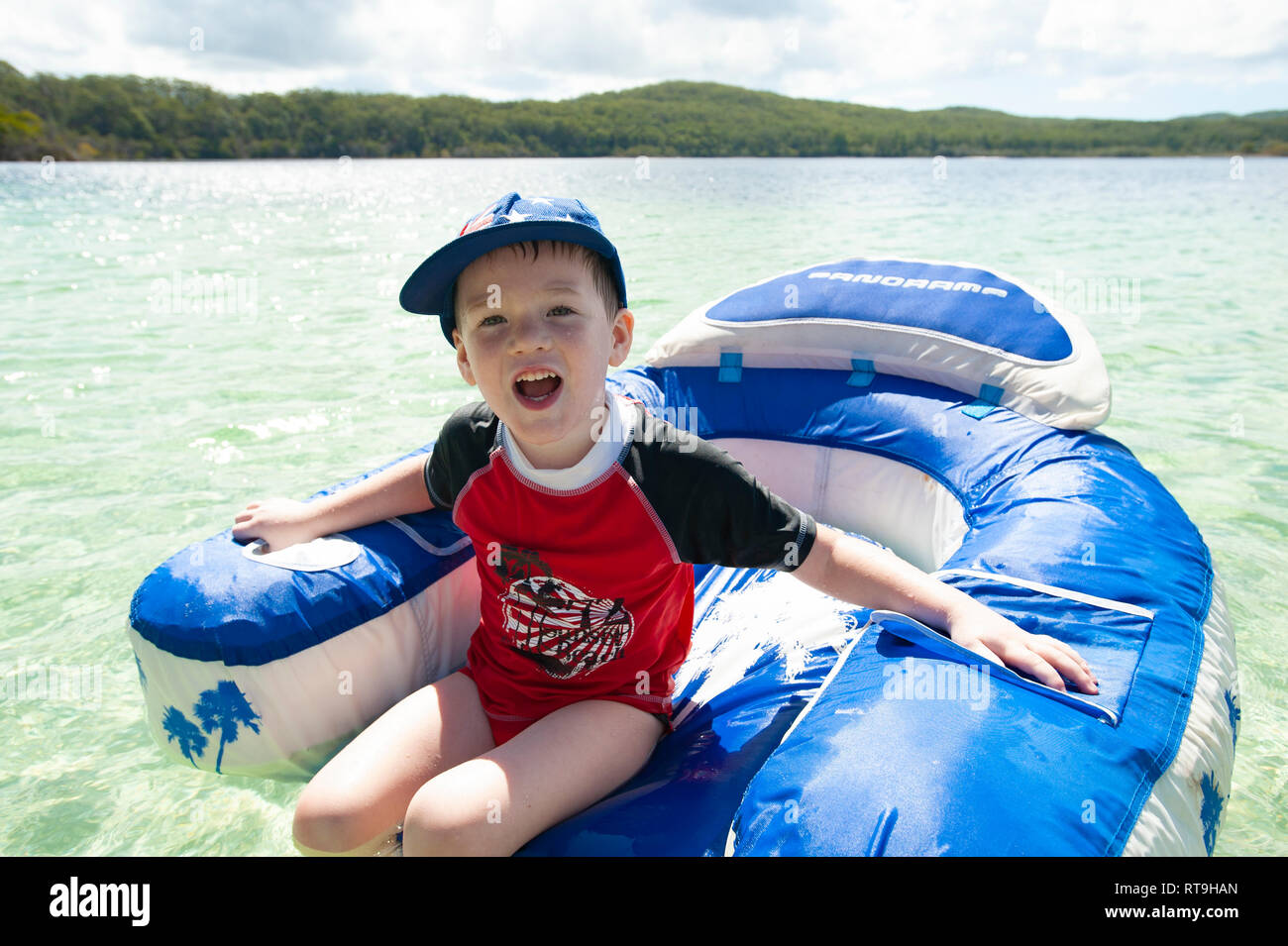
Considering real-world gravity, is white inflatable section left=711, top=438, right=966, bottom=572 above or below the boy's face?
below

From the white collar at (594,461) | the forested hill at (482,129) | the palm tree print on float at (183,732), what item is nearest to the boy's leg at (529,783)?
the white collar at (594,461)

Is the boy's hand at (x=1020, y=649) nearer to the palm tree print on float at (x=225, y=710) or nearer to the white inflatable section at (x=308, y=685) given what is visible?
the white inflatable section at (x=308, y=685)

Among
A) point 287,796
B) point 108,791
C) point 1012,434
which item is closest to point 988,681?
point 1012,434

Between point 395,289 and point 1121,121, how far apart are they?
232ft

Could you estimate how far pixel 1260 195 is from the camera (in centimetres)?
2105

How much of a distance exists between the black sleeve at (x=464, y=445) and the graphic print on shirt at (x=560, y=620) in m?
0.18

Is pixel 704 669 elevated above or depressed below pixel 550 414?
below

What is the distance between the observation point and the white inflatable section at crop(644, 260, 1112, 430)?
2.14 metres

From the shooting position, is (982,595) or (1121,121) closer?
(982,595)

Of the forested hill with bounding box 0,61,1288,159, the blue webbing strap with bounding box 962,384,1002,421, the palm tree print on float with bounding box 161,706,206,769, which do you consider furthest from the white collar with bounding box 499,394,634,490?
the forested hill with bounding box 0,61,1288,159

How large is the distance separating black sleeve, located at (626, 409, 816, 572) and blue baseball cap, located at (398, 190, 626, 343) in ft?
1.02

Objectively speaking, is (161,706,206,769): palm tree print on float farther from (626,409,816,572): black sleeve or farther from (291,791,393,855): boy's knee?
(626,409,816,572): black sleeve

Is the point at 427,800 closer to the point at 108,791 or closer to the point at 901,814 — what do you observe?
the point at 901,814

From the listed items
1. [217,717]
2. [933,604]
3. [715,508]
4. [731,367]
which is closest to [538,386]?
[715,508]
